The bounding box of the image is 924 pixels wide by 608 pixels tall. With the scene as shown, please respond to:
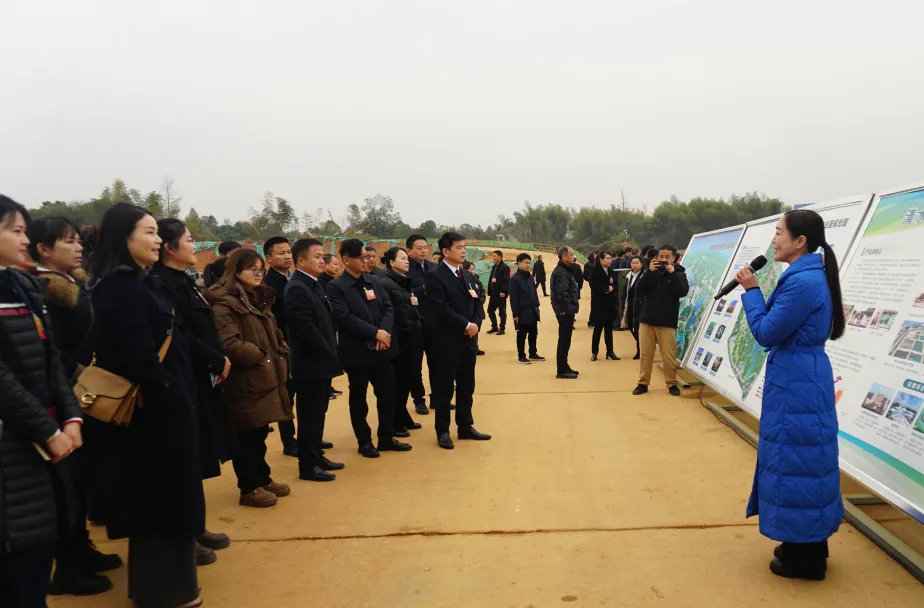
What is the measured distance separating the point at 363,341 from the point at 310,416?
805 millimetres

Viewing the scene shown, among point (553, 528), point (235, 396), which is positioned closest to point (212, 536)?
point (235, 396)

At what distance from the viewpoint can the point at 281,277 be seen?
5875mm

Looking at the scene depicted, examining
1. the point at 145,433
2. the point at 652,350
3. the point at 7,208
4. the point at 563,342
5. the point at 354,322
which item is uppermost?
the point at 7,208

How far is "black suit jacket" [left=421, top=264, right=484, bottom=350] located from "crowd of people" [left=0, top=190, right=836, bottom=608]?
14 mm

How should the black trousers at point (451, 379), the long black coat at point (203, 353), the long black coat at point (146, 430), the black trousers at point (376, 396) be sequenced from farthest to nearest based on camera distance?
1. the black trousers at point (451, 379)
2. the black trousers at point (376, 396)
3. the long black coat at point (203, 353)
4. the long black coat at point (146, 430)

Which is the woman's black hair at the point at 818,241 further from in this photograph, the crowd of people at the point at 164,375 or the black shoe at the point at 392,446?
the black shoe at the point at 392,446

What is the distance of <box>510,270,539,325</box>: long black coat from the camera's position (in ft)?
34.3

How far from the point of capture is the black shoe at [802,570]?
3164mm

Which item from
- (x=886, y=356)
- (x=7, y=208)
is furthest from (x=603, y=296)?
(x=7, y=208)

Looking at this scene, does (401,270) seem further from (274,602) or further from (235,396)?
(274,602)

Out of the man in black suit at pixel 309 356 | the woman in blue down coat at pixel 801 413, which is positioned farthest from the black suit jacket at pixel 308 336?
the woman in blue down coat at pixel 801 413

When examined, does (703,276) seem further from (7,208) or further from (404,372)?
(7,208)

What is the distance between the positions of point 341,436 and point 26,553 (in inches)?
171

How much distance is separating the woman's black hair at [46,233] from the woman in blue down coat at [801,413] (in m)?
3.73
